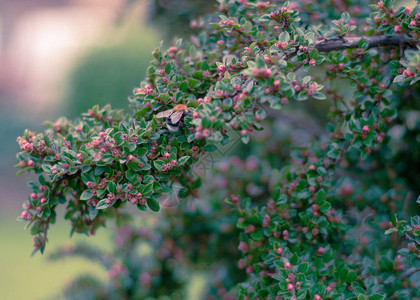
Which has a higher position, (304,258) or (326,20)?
(326,20)

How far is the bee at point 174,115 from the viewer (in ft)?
2.83

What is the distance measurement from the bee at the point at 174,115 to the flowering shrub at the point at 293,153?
15 mm

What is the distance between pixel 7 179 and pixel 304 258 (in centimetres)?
606

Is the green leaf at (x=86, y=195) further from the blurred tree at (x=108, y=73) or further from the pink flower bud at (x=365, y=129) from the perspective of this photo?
the blurred tree at (x=108, y=73)

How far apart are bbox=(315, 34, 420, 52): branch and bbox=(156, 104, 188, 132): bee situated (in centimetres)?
34

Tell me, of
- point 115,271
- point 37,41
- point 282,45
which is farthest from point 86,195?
point 37,41

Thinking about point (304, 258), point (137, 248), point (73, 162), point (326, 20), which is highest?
point (326, 20)

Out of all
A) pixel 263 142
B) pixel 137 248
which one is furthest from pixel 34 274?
pixel 263 142

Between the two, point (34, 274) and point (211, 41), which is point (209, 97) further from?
point (34, 274)

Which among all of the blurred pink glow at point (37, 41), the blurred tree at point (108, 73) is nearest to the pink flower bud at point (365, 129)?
the blurred tree at point (108, 73)

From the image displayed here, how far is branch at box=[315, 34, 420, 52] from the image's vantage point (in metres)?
0.96

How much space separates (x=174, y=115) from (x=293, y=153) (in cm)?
55

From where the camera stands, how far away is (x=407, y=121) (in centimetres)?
147

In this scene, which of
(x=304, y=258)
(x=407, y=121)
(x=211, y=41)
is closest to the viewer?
(x=304, y=258)
